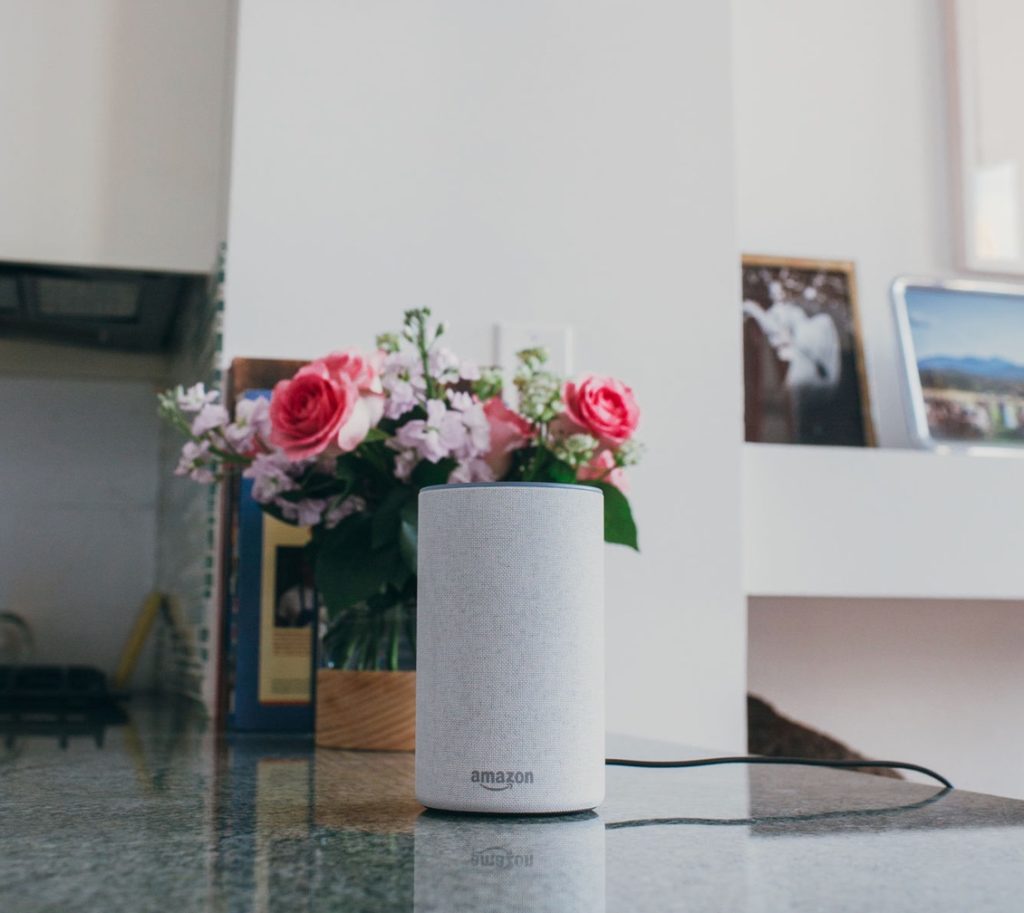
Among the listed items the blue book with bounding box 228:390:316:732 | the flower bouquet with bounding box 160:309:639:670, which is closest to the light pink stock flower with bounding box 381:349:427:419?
the flower bouquet with bounding box 160:309:639:670

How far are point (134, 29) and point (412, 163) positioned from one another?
40 centimetres

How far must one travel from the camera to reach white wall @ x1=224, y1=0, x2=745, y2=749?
1.48 m

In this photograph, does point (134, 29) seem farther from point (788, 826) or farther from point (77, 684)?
point (788, 826)

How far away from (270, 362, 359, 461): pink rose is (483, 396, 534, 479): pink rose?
0.39 ft

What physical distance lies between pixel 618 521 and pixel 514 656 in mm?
451

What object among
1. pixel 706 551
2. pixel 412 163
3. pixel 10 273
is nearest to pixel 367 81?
pixel 412 163

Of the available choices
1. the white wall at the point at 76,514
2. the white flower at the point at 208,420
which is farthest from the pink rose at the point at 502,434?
the white wall at the point at 76,514

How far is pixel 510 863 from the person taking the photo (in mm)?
539

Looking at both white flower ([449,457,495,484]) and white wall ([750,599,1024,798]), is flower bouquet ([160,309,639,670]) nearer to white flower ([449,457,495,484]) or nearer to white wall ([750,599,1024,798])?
white flower ([449,457,495,484])

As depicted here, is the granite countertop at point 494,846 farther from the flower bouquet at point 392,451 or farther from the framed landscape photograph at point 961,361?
the framed landscape photograph at point 961,361

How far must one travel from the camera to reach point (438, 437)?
1.05m

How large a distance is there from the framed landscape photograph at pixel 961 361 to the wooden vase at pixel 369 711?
1.09 m

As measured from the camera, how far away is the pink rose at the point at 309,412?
40.2 inches

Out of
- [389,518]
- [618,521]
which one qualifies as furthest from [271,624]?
[618,521]
